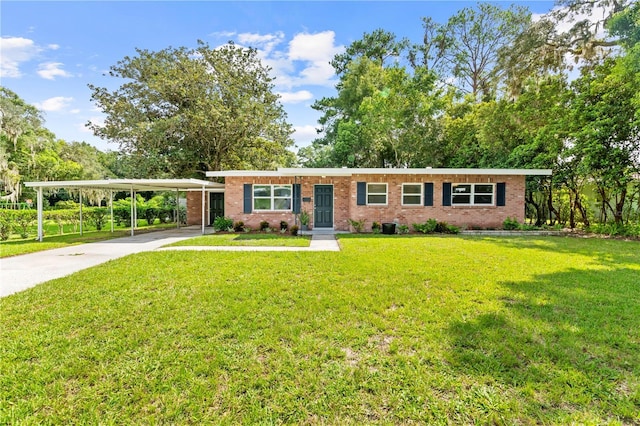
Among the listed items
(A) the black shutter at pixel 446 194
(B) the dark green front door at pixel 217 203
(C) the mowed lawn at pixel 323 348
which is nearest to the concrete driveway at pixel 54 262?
(C) the mowed lawn at pixel 323 348

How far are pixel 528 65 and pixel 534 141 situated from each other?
385 centimetres

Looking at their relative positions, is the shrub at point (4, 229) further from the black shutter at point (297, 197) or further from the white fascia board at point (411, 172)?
the black shutter at point (297, 197)

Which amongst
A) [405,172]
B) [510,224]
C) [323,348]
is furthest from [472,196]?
[323,348]

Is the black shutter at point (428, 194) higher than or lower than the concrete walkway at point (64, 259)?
higher

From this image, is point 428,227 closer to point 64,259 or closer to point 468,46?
point 64,259

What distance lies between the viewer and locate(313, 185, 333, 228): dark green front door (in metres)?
13.1

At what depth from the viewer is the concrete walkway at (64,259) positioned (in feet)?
18.4

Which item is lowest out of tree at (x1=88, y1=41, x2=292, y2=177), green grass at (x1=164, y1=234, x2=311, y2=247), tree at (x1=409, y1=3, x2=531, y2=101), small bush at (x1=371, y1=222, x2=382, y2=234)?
green grass at (x1=164, y1=234, x2=311, y2=247)

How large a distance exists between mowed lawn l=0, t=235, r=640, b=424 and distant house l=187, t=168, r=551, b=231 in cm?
695

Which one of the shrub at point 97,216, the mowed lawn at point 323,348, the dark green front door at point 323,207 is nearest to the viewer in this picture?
the mowed lawn at point 323,348

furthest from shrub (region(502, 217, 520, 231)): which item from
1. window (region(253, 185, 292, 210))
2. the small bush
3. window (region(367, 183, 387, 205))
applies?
window (region(253, 185, 292, 210))

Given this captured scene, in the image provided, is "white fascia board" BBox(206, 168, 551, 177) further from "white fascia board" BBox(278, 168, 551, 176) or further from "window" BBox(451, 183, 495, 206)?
"window" BBox(451, 183, 495, 206)

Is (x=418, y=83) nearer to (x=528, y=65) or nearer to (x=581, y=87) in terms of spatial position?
(x=528, y=65)

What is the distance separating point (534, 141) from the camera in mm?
13602
